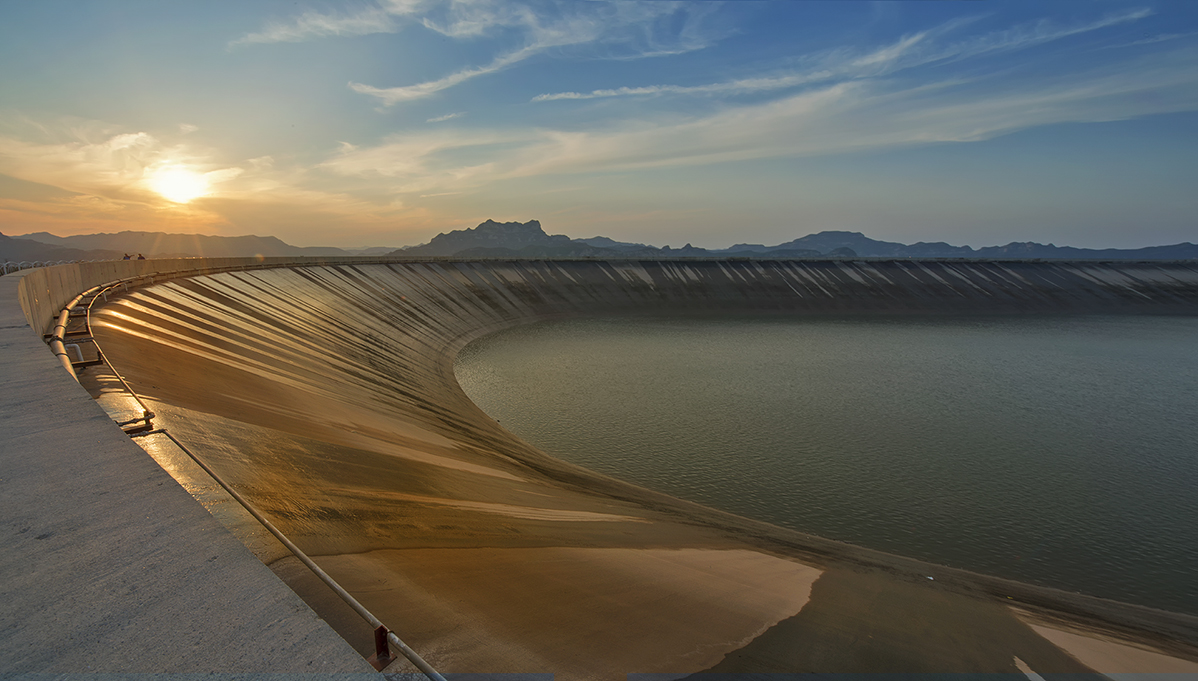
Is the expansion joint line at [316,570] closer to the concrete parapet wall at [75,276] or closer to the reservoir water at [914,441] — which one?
the concrete parapet wall at [75,276]

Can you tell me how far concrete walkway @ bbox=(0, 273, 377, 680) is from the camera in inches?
126

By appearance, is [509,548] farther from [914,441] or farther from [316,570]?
[914,441]

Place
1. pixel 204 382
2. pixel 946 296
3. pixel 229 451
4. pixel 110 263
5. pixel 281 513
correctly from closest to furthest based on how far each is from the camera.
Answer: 1. pixel 281 513
2. pixel 229 451
3. pixel 204 382
4. pixel 110 263
5. pixel 946 296

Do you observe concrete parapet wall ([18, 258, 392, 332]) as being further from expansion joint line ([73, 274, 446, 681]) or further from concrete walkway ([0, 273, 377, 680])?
concrete walkway ([0, 273, 377, 680])

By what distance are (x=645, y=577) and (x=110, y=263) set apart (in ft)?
107

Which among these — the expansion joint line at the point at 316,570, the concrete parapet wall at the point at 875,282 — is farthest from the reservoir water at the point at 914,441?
the concrete parapet wall at the point at 875,282

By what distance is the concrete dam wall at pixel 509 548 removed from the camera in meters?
6.86

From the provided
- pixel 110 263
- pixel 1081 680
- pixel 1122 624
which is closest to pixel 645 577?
pixel 1081 680

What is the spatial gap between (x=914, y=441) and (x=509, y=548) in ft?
70.0

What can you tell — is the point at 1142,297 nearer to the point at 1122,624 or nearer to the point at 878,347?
the point at 878,347

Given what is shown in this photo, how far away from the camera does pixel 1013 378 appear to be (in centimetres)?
3991

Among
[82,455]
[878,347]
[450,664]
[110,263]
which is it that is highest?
[110,263]

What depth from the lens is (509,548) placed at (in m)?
9.66

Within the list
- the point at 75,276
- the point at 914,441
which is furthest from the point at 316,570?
the point at 75,276
